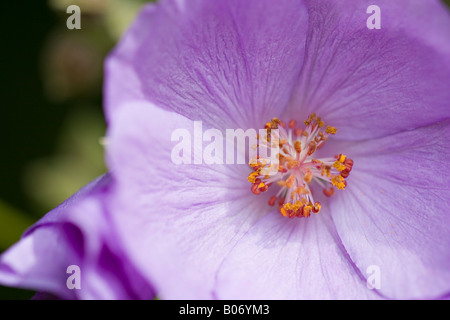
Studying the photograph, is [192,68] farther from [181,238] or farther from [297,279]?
[297,279]

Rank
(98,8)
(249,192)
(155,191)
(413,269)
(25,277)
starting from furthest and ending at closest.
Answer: (98,8), (249,192), (413,269), (155,191), (25,277)

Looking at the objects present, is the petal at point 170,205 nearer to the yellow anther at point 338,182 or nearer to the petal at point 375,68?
the yellow anther at point 338,182

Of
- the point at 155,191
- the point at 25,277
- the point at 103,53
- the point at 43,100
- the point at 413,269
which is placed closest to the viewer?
the point at 25,277

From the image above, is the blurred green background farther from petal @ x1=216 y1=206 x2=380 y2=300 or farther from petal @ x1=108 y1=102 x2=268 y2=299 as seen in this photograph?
petal @ x1=216 y1=206 x2=380 y2=300

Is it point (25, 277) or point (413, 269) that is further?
point (413, 269)

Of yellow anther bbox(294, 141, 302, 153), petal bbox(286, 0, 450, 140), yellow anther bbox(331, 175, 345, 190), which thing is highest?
petal bbox(286, 0, 450, 140)

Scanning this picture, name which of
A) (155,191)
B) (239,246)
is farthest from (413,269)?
(155,191)

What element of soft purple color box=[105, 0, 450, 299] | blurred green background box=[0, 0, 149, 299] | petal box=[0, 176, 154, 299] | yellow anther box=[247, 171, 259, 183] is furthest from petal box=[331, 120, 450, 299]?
blurred green background box=[0, 0, 149, 299]

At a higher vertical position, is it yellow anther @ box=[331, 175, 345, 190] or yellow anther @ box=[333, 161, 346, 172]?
yellow anther @ box=[333, 161, 346, 172]

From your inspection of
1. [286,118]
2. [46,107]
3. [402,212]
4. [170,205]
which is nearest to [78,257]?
[170,205]
